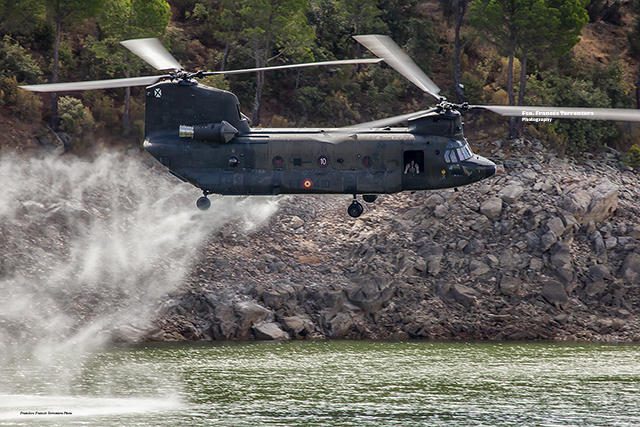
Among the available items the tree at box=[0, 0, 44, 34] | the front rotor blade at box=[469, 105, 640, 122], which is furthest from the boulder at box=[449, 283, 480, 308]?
the tree at box=[0, 0, 44, 34]

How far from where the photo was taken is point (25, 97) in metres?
55.3

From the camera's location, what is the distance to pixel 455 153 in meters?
31.0

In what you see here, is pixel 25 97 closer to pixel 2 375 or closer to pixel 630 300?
pixel 2 375

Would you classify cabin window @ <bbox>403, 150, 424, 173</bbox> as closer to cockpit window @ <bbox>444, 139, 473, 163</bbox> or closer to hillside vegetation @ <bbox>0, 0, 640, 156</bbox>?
cockpit window @ <bbox>444, 139, 473, 163</bbox>

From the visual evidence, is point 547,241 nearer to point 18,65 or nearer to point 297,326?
point 297,326

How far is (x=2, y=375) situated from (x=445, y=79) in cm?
4488

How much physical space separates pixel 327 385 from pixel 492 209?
20.3m

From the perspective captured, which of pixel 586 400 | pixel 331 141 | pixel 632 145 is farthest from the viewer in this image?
pixel 632 145

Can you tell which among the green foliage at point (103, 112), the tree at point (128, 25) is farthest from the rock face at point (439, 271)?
the tree at point (128, 25)

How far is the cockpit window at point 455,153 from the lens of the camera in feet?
101

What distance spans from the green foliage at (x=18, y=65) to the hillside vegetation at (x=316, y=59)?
0.09 metres

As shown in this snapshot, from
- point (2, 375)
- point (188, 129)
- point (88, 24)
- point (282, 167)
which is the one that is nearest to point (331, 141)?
point (282, 167)

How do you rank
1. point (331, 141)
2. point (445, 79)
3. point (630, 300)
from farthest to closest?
point (445, 79) → point (630, 300) → point (331, 141)

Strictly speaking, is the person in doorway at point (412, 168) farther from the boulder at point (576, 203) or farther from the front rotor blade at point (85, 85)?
the boulder at point (576, 203)
